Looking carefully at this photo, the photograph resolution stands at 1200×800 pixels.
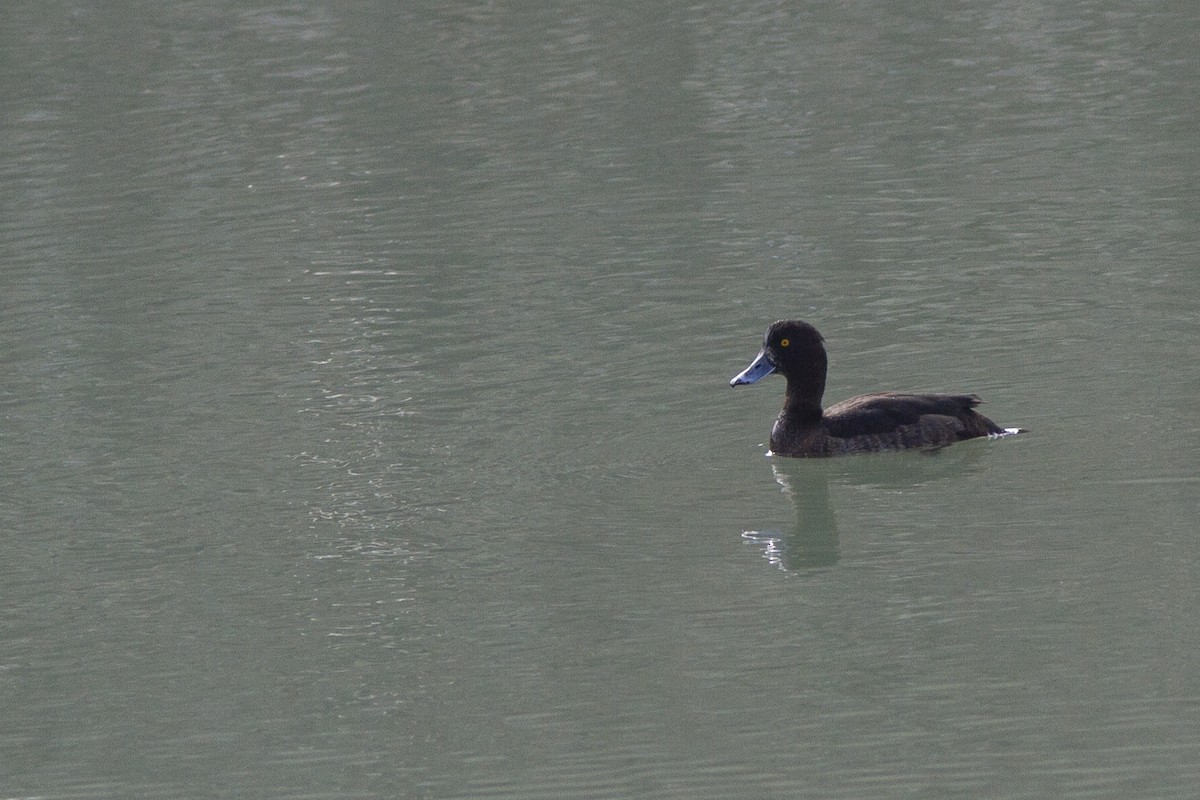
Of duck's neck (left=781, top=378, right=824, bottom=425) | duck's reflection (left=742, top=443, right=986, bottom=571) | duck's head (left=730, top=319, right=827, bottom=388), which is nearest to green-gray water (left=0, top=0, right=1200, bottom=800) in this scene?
duck's reflection (left=742, top=443, right=986, bottom=571)

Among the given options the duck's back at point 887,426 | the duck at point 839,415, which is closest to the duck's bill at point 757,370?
the duck at point 839,415

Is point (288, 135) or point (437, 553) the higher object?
point (437, 553)

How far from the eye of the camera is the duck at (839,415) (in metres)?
15.3

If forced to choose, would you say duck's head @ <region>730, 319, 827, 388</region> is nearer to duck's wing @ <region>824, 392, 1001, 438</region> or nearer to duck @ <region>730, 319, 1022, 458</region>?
duck @ <region>730, 319, 1022, 458</region>

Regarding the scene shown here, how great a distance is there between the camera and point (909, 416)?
1530cm

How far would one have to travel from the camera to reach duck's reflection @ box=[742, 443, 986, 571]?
13.3 meters

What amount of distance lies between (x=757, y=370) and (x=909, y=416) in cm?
131

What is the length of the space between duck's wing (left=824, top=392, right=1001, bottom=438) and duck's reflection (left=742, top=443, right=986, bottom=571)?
182mm

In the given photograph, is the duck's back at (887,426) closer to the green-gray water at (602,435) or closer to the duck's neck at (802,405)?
the duck's neck at (802,405)

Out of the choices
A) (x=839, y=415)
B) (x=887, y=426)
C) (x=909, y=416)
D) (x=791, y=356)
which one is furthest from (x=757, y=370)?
(x=909, y=416)

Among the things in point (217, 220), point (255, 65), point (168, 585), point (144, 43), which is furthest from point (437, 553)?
point (144, 43)

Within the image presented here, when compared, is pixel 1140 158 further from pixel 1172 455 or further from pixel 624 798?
pixel 624 798

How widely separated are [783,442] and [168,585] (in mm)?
4756

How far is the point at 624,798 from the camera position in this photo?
980 cm
